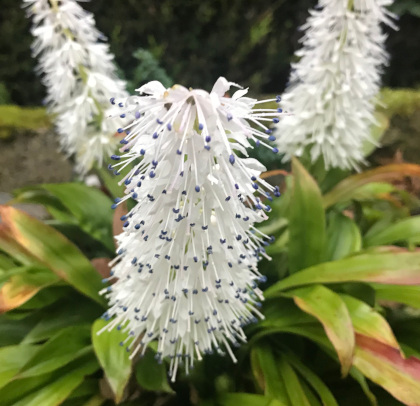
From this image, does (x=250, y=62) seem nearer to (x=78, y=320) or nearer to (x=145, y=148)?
(x=78, y=320)

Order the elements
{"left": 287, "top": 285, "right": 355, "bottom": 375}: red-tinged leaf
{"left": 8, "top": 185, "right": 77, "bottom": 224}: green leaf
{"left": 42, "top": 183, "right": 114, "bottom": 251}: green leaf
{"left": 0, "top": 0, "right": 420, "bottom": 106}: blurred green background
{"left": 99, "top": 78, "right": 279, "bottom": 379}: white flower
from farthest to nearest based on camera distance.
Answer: {"left": 0, "top": 0, "right": 420, "bottom": 106}: blurred green background → {"left": 8, "top": 185, "right": 77, "bottom": 224}: green leaf → {"left": 42, "top": 183, "right": 114, "bottom": 251}: green leaf → {"left": 287, "top": 285, "right": 355, "bottom": 375}: red-tinged leaf → {"left": 99, "top": 78, "right": 279, "bottom": 379}: white flower

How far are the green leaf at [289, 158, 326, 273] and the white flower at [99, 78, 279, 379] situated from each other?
277 mm

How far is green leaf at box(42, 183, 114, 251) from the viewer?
3.89 feet

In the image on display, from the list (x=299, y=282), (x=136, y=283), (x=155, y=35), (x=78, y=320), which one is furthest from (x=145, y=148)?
(x=155, y=35)

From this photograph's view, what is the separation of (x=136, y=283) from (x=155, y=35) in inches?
65.7

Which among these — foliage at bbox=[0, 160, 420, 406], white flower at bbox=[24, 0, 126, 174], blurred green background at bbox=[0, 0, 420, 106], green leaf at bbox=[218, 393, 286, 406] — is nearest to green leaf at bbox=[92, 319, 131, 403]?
foliage at bbox=[0, 160, 420, 406]

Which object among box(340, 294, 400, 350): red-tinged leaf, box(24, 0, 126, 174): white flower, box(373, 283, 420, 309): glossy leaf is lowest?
box(373, 283, 420, 309): glossy leaf

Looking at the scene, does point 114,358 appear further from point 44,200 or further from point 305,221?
point 44,200

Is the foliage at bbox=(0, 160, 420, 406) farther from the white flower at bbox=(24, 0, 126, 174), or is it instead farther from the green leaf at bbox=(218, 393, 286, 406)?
the white flower at bbox=(24, 0, 126, 174)

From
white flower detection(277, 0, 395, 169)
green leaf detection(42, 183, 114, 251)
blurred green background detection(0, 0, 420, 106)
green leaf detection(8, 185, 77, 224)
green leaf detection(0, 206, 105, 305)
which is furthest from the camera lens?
blurred green background detection(0, 0, 420, 106)

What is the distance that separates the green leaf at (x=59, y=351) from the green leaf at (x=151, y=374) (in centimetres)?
13

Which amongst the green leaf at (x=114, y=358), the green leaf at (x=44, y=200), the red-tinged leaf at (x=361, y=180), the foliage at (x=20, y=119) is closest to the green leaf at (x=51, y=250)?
the green leaf at (x=114, y=358)

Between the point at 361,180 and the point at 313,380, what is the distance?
645mm

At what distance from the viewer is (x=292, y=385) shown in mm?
873
